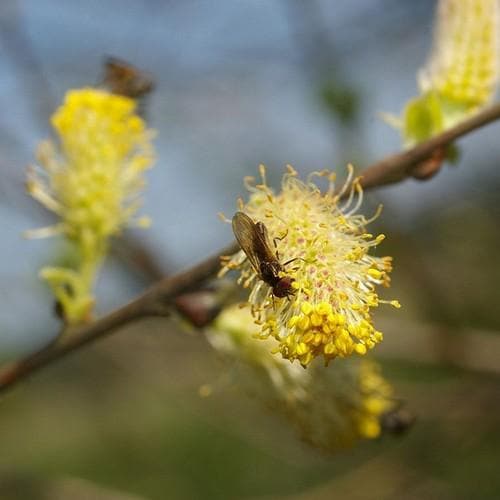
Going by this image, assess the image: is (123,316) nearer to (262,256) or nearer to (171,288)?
(171,288)

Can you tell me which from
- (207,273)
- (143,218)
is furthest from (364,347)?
(143,218)

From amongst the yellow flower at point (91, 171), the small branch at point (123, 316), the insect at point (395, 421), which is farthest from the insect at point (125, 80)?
the insect at point (395, 421)

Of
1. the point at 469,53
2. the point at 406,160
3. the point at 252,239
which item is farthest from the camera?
the point at 469,53

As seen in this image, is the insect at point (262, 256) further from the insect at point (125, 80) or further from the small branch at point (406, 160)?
the insect at point (125, 80)

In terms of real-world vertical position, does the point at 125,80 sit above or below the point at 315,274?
above

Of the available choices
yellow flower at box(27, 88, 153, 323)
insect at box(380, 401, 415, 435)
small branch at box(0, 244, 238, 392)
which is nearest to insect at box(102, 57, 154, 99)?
yellow flower at box(27, 88, 153, 323)

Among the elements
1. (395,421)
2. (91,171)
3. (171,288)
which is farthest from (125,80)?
(395,421)

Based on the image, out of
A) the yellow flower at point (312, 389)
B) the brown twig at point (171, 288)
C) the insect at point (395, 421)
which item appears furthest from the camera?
the insect at point (395, 421)
